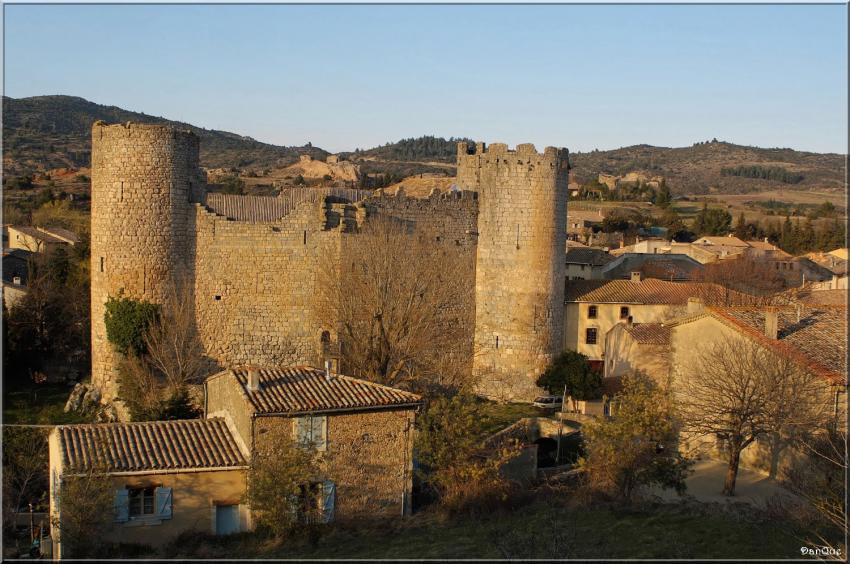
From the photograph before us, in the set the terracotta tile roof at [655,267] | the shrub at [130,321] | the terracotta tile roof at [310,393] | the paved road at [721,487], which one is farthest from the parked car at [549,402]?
the terracotta tile roof at [655,267]

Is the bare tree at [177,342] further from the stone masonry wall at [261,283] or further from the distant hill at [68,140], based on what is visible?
the distant hill at [68,140]

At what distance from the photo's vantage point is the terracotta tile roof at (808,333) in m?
19.2

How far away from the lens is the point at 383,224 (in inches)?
1013

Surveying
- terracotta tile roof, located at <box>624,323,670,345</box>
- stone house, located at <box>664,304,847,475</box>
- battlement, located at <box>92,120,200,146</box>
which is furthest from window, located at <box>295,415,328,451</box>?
terracotta tile roof, located at <box>624,323,670,345</box>

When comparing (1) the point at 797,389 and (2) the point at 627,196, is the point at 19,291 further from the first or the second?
(2) the point at 627,196

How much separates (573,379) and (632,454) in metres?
8.52

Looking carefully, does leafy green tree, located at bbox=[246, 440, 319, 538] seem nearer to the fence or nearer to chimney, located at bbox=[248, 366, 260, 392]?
chimney, located at bbox=[248, 366, 260, 392]

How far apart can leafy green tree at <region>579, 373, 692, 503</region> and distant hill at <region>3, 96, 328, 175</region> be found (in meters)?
56.0

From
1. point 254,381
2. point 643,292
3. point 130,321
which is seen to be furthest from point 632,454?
point 643,292

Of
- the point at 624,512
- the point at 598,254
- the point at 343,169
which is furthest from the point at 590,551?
the point at 343,169

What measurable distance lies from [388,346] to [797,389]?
419 inches

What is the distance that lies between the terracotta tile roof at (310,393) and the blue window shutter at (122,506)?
9.09ft

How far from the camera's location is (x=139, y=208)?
78.3 feet

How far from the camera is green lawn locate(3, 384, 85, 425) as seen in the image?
2375cm
